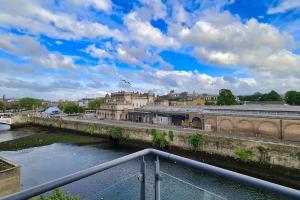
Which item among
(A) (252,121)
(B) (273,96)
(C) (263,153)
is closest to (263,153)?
(C) (263,153)

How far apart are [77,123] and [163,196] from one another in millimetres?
50226

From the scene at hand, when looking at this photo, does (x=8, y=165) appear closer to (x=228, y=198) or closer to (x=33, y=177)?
(x=33, y=177)

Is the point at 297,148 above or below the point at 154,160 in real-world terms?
below

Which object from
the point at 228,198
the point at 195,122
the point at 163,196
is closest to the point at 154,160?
the point at 163,196

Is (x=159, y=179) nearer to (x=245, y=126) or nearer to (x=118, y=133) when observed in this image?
(x=245, y=126)

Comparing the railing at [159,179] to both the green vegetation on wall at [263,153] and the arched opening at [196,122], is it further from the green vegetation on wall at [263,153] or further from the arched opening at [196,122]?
the arched opening at [196,122]

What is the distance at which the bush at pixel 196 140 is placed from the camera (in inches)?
1219

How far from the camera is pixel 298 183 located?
21.8 m

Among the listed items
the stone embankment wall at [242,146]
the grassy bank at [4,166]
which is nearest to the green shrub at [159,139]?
the stone embankment wall at [242,146]

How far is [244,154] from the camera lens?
26.7 m

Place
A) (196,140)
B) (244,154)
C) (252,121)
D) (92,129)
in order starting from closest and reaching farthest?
(244,154), (196,140), (252,121), (92,129)

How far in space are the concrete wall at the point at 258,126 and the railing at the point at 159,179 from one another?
33.3 meters

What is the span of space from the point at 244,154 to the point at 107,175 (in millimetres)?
24462

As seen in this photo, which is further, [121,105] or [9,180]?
[121,105]
